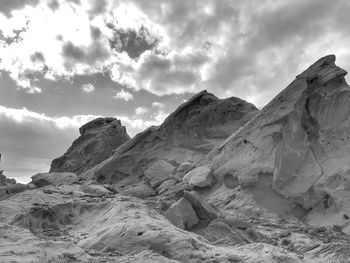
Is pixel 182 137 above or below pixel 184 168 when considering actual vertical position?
above

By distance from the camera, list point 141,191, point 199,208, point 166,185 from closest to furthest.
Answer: point 199,208 < point 166,185 < point 141,191

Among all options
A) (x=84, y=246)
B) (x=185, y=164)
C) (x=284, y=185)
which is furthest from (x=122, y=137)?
(x=84, y=246)

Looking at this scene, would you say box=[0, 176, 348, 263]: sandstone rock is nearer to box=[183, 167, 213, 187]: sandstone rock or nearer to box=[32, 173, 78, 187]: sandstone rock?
box=[183, 167, 213, 187]: sandstone rock

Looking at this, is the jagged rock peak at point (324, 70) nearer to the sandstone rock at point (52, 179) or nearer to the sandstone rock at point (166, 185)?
the sandstone rock at point (166, 185)

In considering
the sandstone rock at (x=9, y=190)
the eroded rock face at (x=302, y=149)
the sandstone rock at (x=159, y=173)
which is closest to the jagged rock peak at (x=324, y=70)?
the eroded rock face at (x=302, y=149)

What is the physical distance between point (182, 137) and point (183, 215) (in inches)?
903

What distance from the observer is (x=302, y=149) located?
80.5 feet

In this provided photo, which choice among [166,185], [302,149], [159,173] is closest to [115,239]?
[302,149]

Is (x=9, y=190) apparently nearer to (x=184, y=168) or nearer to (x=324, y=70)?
(x=184, y=168)

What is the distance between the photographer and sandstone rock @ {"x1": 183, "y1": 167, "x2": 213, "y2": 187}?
2658cm

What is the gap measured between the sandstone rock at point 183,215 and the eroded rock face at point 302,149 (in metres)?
7.51

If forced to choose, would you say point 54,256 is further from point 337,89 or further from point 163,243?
point 337,89

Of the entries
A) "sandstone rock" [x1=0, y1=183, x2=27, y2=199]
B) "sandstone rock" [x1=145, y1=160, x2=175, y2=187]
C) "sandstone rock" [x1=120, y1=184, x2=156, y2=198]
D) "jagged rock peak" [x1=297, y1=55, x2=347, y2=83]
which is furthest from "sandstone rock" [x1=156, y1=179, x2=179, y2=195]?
"jagged rock peak" [x1=297, y1=55, x2=347, y2=83]

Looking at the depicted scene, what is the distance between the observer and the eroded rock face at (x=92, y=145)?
5069 centimetres
